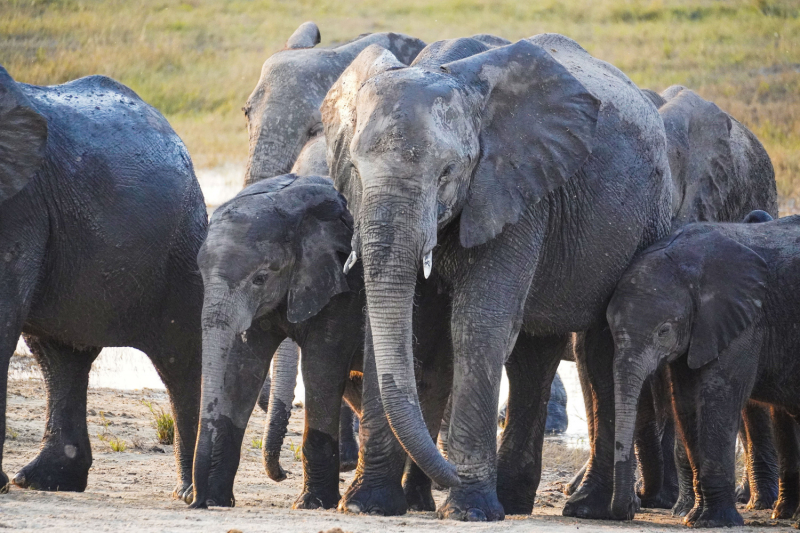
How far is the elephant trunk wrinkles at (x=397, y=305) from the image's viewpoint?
5.80 metres

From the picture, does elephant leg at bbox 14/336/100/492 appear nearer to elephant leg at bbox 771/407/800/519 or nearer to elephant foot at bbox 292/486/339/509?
elephant foot at bbox 292/486/339/509

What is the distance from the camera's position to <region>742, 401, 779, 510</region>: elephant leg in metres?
7.96

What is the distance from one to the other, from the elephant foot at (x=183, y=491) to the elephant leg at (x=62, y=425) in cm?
53

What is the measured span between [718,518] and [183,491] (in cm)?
260

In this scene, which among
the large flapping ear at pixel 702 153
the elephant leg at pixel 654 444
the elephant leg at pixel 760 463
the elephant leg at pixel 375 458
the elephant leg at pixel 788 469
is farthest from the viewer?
the large flapping ear at pixel 702 153

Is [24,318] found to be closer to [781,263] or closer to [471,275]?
[471,275]

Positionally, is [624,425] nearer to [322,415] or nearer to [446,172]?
[322,415]

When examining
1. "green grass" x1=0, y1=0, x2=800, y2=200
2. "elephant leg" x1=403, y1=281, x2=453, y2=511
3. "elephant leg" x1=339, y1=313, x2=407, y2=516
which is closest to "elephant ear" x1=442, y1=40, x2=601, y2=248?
"elephant leg" x1=403, y1=281, x2=453, y2=511

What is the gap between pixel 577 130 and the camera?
6.62 m

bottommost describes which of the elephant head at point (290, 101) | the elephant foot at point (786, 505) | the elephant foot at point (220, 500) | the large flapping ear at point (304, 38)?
the elephant foot at point (786, 505)

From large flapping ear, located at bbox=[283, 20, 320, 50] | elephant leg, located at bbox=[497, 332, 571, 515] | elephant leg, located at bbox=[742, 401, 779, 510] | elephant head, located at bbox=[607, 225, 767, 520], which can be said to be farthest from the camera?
large flapping ear, located at bbox=[283, 20, 320, 50]

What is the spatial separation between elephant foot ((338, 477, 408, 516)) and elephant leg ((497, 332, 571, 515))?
0.93m

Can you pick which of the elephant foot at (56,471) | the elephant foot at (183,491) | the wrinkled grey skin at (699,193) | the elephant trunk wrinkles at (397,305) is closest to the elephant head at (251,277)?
the elephant foot at (183,491)

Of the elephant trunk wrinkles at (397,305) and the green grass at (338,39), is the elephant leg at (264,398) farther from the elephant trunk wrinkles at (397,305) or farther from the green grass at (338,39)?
the green grass at (338,39)
